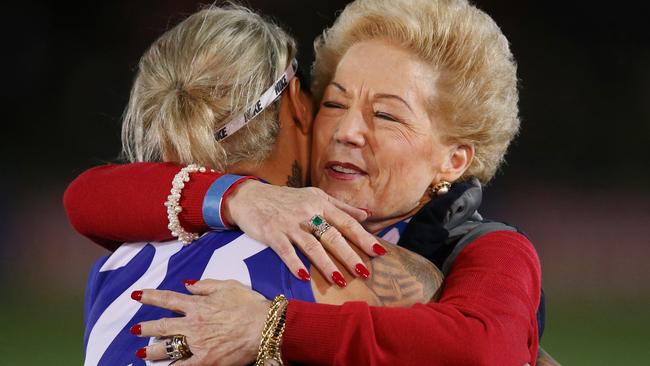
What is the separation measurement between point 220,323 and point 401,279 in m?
0.31

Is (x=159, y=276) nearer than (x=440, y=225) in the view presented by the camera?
Yes

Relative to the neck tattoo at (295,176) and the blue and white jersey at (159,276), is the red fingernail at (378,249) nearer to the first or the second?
the blue and white jersey at (159,276)

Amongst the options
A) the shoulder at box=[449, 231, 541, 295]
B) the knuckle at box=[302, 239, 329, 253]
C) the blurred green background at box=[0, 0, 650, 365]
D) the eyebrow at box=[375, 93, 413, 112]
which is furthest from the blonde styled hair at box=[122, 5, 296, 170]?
the blurred green background at box=[0, 0, 650, 365]

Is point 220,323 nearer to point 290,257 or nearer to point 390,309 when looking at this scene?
point 290,257

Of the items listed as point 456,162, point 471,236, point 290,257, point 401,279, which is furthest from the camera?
point 456,162

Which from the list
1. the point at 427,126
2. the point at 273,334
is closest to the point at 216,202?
the point at 273,334

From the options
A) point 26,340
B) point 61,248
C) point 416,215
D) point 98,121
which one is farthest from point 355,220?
point 98,121

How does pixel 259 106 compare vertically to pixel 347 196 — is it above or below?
above

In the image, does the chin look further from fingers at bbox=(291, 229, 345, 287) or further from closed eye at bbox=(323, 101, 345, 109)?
fingers at bbox=(291, 229, 345, 287)

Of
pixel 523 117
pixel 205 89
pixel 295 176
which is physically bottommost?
pixel 523 117

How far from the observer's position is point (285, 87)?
187 cm

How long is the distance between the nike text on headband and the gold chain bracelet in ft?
1.35

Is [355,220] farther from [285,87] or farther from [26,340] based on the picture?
[26,340]

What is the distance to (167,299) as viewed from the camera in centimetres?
147
